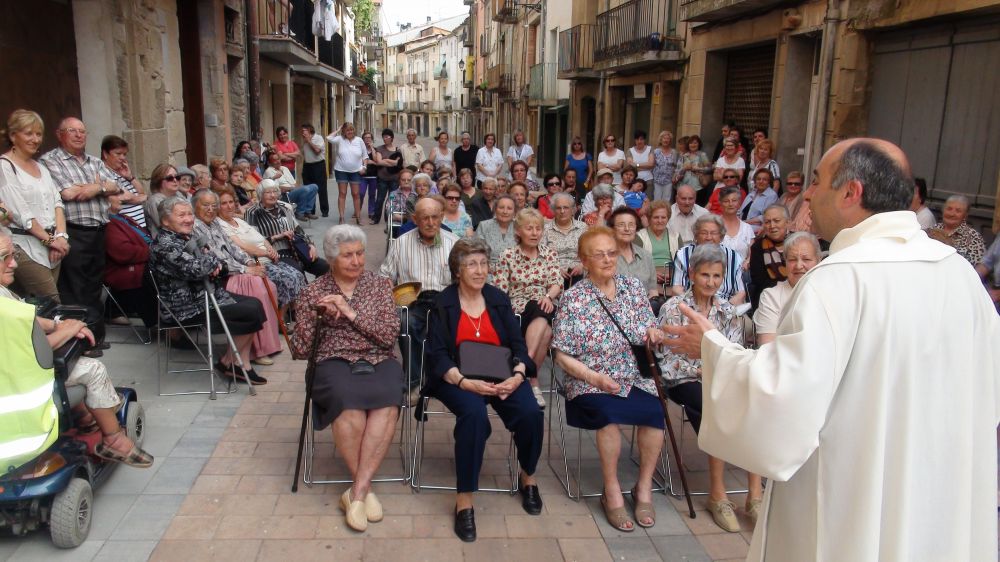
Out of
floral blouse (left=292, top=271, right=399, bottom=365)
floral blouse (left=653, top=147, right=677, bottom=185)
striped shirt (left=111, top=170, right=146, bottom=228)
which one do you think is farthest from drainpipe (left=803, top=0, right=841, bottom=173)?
striped shirt (left=111, top=170, right=146, bottom=228)

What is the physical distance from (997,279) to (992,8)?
2689 millimetres

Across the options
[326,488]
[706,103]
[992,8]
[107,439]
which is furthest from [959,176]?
[107,439]

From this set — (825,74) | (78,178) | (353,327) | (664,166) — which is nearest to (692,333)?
(353,327)

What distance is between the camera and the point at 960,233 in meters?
5.71

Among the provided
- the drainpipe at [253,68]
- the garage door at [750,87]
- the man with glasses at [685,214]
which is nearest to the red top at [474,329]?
the man with glasses at [685,214]

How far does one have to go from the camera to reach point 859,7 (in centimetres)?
808

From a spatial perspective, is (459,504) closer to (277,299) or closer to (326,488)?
(326,488)

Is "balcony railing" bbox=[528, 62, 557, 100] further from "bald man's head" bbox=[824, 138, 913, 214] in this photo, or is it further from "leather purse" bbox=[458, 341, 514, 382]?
"bald man's head" bbox=[824, 138, 913, 214]

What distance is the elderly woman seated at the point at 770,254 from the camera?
205 inches

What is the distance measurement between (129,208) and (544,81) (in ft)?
71.2

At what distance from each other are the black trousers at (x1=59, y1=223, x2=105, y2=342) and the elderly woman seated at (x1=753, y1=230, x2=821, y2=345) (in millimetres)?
4195

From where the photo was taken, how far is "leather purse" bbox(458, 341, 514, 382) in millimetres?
3658

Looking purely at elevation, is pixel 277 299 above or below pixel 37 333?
below

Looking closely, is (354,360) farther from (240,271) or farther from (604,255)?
(240,271)
